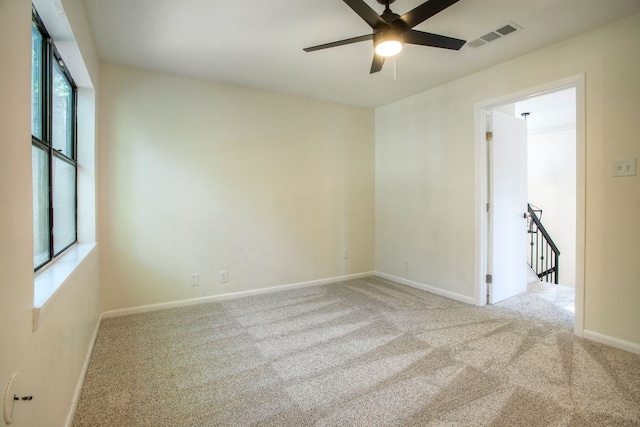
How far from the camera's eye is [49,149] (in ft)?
6.03

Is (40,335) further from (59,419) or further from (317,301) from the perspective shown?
(317,301)

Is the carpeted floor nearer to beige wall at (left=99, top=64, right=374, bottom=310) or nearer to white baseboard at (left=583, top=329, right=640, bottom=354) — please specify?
white baseboard at (left=583, top=329, right=640, bottom=354)

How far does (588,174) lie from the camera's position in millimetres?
2564

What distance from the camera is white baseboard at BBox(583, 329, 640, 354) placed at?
2352mm

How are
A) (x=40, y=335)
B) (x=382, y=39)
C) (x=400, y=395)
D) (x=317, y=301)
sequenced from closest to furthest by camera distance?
(x=40, y=335)
(x=400, y=395)
(x=382, y=39)
(x=317, y=301)

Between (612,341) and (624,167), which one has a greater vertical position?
(624,167)

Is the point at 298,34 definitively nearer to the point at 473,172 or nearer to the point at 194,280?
the point at 473,172

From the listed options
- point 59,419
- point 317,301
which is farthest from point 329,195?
point 59,419

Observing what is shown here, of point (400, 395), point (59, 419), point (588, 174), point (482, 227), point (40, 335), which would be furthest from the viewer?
point (482, 227)

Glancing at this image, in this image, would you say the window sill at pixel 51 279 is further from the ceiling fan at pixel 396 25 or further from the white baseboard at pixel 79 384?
the ceiling fan at pixel 396 25

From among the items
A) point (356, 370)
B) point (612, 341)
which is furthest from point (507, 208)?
point (356, 370)

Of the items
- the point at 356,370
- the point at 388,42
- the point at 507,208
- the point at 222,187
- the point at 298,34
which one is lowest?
the point at 356,370

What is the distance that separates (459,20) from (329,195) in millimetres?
2497

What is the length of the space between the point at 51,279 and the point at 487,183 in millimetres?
3675
